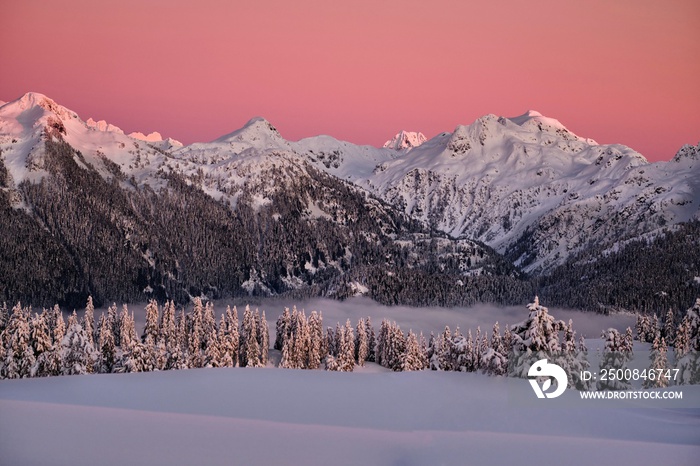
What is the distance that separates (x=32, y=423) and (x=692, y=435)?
A: 1051 inches

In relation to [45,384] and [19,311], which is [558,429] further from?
[19,311]

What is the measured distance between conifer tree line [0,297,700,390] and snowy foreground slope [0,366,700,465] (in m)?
9.07

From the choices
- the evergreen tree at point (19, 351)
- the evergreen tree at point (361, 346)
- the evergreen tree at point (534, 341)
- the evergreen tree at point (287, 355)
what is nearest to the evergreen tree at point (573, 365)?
the evergreen tree at point (534, 341)

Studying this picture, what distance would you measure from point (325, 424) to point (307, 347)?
11717 centimetres

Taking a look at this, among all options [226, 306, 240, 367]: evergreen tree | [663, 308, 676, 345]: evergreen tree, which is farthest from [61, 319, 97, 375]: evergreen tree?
[663, 308, 676, 345]: evergreen tree

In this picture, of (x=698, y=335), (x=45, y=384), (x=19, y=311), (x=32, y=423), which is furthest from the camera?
(x=19, y=311)

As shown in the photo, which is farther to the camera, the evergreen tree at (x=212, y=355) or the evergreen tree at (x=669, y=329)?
the evergreen tree at (x=669, y=329)

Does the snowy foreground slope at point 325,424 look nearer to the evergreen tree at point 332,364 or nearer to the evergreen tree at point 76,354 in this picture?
the evergreen tree at point 76,354

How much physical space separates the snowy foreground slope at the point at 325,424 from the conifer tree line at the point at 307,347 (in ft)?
29.8

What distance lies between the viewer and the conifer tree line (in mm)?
48875

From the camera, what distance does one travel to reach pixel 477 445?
2872 cm

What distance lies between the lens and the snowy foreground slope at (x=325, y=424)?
2727 centimetres

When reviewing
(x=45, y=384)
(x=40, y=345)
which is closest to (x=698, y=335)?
(x=45, y=384)

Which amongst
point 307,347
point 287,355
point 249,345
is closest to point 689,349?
point 287,355
